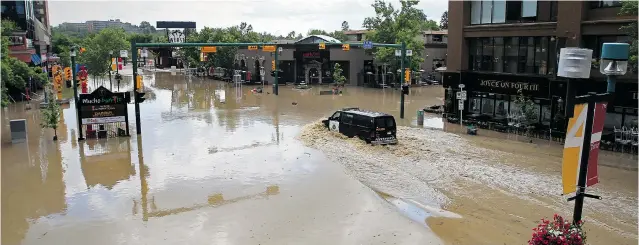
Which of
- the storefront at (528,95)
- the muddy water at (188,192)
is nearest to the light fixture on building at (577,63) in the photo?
the muddy water at (188,192)

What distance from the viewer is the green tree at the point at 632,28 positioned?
21844mm

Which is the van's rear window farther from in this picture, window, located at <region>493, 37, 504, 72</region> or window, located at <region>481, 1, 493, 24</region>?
window, located at <region>481, 1, 493, 24</region>

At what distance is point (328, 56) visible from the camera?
210ft

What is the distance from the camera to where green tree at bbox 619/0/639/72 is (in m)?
21.8

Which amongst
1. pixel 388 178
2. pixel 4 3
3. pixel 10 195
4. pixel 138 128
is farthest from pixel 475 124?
pixel 4 3

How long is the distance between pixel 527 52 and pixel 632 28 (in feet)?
25.5

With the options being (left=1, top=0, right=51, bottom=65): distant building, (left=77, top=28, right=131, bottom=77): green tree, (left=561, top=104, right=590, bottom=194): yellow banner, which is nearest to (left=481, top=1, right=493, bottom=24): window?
(left=561, top=104, right=590, bottom=194): yellow banner

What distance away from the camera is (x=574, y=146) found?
8344mm

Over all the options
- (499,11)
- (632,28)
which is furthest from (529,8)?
(632,28)

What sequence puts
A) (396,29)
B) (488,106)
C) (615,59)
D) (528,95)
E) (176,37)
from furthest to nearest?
(176,37) → (396,29) → (488,106) → (528,95) → (615,59)

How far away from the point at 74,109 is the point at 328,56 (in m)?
32.5

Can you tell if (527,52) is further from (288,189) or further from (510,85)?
(288,189)

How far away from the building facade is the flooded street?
428 cm

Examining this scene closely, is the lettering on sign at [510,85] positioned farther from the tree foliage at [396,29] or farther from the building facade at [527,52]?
the tree foliage at [396,29]
